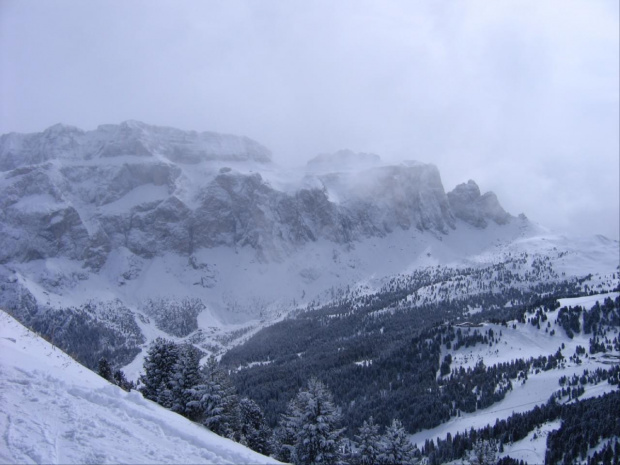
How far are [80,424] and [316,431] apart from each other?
22.8 meters

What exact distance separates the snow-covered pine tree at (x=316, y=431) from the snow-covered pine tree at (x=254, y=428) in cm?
2489

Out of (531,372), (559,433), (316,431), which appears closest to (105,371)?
(316,431)

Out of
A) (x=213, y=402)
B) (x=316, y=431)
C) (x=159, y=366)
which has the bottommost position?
(x=159, y=366)

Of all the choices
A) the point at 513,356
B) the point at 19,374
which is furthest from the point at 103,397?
the point at 513,356

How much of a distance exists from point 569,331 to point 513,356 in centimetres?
2572

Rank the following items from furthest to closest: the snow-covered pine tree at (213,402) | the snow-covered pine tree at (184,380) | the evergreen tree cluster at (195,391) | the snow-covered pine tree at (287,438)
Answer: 1. the snow-covered pine tree at (184,380)
2. the evergreen tree cluster at (195,391)
3. the snow-covered pine tree at (213,402)
4. the snow-covered pine tree at (287,438)

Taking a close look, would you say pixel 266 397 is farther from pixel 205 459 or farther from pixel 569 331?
pixel 205 459

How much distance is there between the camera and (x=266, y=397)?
486 ft

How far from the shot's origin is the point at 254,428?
7050 cm

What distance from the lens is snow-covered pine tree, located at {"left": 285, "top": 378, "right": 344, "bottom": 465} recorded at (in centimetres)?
4075

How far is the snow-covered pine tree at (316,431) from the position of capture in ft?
134

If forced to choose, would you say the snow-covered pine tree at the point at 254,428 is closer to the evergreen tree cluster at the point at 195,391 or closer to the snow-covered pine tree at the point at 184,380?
the evergreen tree cluster at the point at 195,391

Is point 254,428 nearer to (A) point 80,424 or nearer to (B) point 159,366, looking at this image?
(B) point 159,366

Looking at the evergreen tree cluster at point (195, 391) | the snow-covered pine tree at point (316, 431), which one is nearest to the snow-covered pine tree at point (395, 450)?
the snow-covered pine tree at point (316, 431)
